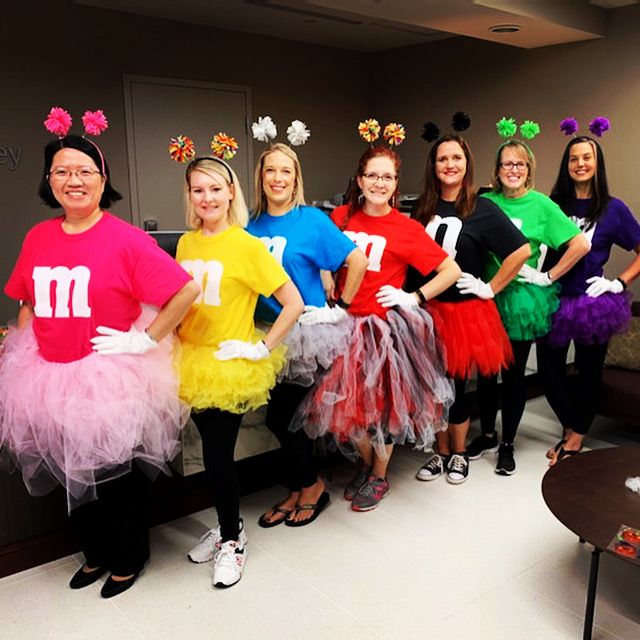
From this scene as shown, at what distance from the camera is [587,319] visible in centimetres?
311

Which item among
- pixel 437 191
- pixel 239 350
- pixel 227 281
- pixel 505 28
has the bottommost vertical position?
pixel 239 350

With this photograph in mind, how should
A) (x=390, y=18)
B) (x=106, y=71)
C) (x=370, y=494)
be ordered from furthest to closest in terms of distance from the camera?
(x=106, y=71) → (x=390, y=18) → (x=370, y=494)

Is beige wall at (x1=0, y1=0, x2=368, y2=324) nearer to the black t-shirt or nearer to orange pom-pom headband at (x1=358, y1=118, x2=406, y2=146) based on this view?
orange pom-pom headband at (x1=358, y1=118, x2=406, y2=146)

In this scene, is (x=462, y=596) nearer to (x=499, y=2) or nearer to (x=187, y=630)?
(x=187, y=630)

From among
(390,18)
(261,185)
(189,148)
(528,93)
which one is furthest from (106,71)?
(528,93)

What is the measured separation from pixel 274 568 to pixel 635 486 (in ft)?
4.33

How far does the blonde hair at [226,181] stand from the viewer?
224 cm

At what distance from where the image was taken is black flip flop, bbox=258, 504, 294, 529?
8.88 feet

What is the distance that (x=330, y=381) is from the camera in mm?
2533

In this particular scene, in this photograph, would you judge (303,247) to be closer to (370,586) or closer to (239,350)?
(239,350)

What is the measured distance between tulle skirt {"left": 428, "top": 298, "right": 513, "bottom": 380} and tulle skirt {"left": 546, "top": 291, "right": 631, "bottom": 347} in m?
0.41

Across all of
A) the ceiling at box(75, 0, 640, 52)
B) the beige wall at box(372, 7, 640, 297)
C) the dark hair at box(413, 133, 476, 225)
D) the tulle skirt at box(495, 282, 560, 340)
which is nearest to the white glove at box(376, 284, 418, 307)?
the dark hair at box(413, 133, 476, 225)

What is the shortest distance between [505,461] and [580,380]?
589mm

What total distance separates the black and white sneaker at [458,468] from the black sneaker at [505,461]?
168 mm
